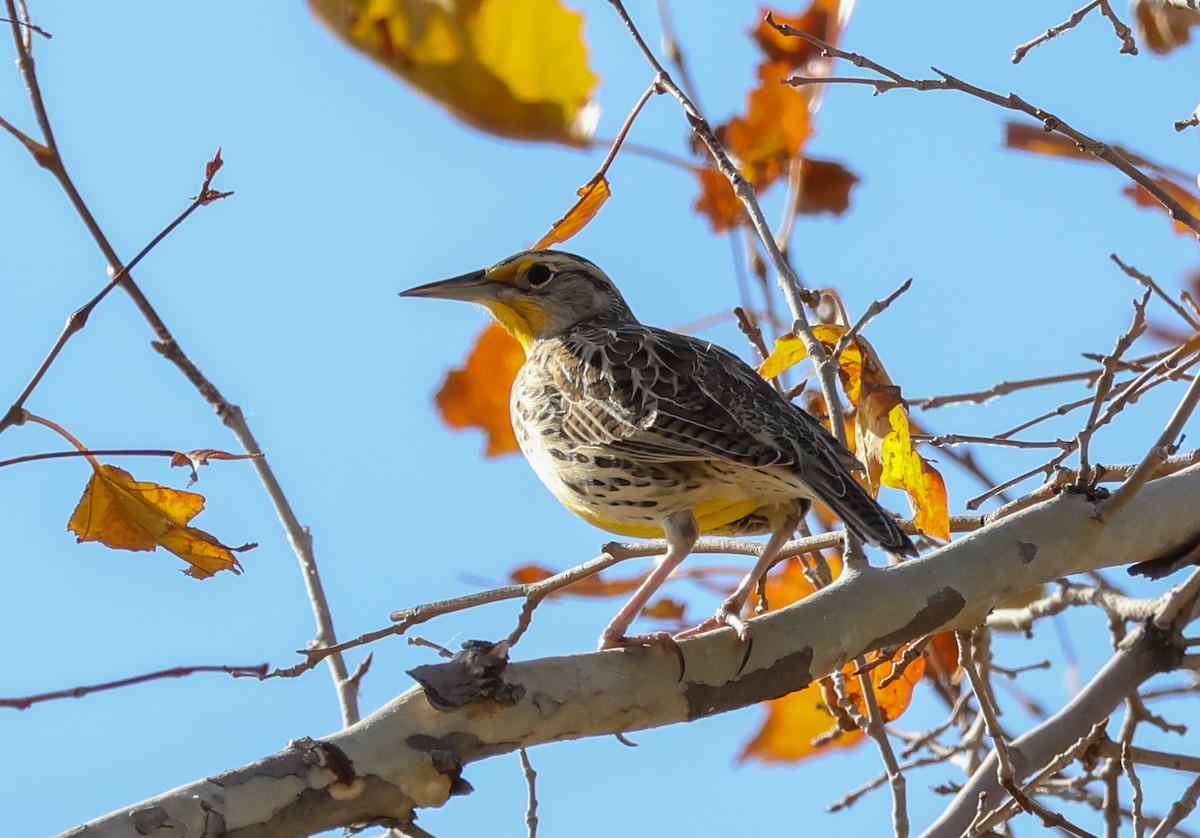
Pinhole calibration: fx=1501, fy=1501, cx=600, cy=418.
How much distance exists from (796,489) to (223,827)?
206 centimetres

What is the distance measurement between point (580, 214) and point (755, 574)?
1136 mm

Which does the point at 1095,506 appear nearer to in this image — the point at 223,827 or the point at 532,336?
the point at 223,827

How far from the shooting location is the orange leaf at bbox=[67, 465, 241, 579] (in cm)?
350

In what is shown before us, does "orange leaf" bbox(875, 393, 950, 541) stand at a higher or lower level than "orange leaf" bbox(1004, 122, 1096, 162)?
lower

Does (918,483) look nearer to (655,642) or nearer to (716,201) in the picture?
(655,642)

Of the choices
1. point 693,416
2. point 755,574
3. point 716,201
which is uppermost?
point 716,201

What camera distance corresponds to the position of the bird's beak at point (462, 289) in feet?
18.6

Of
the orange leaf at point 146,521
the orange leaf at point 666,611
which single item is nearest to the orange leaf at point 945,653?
the orange leaf at point 666,611

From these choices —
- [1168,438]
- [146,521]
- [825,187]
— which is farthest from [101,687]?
[825,187]

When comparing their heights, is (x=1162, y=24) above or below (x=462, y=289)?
below

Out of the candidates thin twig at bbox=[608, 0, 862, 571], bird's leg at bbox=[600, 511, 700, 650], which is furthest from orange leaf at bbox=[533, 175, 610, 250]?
bird's leg at bbox=[600, 511, 700, 650]

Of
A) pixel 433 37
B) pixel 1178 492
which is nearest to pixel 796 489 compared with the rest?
pixel 1178 492

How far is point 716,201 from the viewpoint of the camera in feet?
18.2

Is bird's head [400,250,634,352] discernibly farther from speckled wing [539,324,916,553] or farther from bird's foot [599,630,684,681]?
bird's foot [599,630,684,681]
